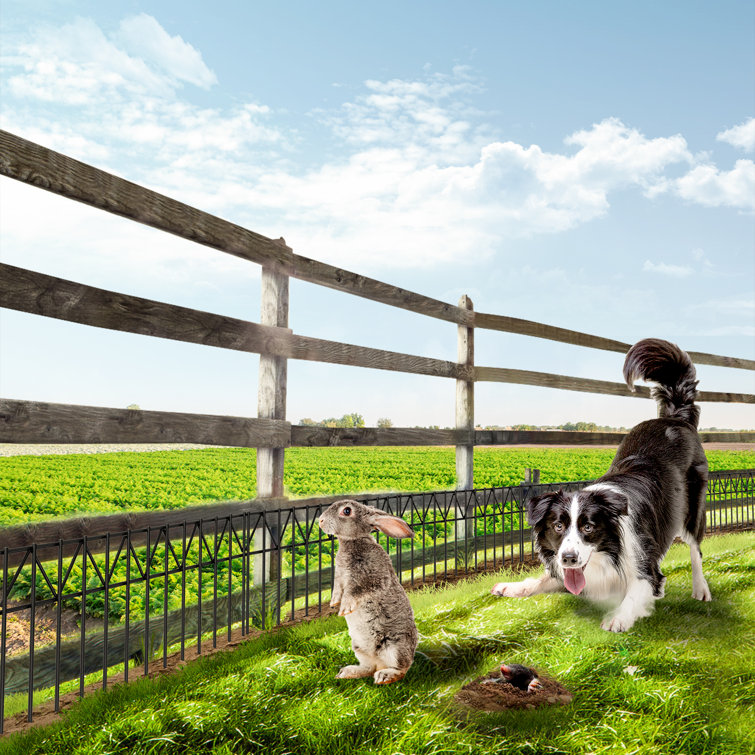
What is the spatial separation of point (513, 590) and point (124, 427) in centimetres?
296

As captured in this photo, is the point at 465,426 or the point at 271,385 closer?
the point at 271,385

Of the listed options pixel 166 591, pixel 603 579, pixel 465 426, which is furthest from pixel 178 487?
pixel 603 579

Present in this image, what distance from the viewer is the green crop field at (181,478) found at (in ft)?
27.5

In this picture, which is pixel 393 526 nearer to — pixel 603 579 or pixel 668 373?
pixel 603 579

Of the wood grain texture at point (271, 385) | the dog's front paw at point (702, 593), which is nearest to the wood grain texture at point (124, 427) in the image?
the wood grain texture at point (271, 385)

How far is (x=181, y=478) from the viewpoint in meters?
11.1

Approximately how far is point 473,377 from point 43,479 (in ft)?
24.8

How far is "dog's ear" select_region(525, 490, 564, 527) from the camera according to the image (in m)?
3.37

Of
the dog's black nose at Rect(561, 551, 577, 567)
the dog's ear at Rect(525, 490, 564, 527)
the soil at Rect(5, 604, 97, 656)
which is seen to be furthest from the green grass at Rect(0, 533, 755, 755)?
the soil at Rect(5, 604, 97, 656)

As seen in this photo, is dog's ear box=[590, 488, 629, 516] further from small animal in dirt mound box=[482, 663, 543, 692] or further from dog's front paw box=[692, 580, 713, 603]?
dog's front paw box=[692, 580, 713, 603]

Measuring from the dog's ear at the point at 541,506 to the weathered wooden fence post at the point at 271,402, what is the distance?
7.33 ft

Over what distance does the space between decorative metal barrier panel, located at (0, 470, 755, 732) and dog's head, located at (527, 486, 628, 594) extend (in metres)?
0.81

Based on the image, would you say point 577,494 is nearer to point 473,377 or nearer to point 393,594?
point 393,594

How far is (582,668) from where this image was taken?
3084 mm
